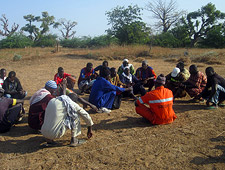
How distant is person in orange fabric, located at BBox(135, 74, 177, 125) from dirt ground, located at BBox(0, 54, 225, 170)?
178 mm

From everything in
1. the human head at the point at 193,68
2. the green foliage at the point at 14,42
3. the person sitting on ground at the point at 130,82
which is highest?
the green foliage at the point at 14,42

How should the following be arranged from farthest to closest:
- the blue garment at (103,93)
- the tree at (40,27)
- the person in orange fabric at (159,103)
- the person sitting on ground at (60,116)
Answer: the tree at (40,27) < the blue garment at (103,93) < the person in orange fabric at (159,103) < the person sitting on ground at (60,116)

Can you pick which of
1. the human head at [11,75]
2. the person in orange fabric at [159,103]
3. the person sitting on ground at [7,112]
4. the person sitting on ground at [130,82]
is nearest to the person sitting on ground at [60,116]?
the person sitting on ground at [7,112]

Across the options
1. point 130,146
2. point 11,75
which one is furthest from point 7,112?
point 130,146

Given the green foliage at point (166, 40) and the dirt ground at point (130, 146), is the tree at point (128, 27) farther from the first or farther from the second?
the dirt ground at point (130, 146)

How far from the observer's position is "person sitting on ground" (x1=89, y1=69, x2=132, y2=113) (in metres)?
5.51

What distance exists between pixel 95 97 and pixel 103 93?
9.1 inches

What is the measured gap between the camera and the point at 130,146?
3877 mm

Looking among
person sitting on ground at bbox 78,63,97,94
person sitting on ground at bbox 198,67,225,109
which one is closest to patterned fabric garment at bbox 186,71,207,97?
person sitting on ground at bbox 198,67,225,109

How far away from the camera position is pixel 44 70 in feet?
42.2

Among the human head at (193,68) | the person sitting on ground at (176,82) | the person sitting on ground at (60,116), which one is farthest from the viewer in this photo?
the person sitting on ground at (176,82)

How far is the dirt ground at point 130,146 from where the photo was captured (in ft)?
11.0

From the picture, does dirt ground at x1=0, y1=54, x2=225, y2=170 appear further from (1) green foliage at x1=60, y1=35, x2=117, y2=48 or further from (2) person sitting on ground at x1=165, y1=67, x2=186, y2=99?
(1) green foliage at x1=60, y1=35, x2=117, y2=48

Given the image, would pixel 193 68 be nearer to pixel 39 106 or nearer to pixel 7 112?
pixel 39 106
